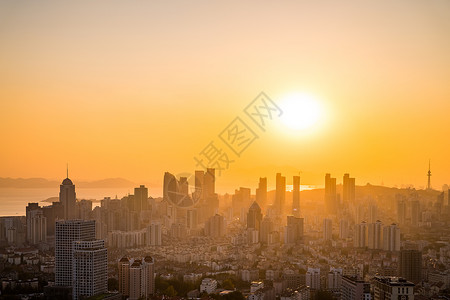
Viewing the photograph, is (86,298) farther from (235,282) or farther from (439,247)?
(439,247)

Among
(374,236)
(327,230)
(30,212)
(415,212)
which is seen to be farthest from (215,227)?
(415,212)

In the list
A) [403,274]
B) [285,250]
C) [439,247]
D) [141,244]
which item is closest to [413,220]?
[439,247]

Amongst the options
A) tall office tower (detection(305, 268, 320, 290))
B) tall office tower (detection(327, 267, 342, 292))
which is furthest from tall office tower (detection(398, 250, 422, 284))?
tall office tower (detection(305, 268, 320, 290))

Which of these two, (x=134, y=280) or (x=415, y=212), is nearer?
(x=134, y=280)

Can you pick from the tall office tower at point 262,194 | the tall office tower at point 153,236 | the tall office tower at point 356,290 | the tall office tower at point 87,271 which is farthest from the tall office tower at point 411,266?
the tall office tower at point 262,194

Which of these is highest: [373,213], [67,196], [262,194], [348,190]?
[67,196]

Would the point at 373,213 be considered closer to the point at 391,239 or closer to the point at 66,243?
the point at 391,239
